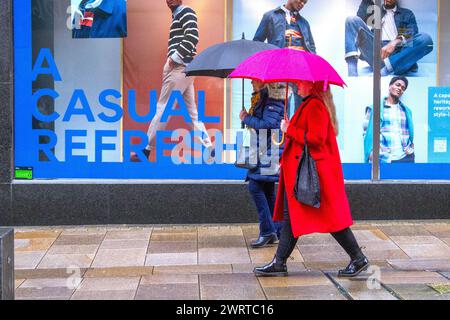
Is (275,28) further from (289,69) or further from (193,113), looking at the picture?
(289,69)

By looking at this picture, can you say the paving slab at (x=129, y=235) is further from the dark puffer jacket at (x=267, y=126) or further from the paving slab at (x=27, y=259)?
the dark puffer jacket at (x=267, y=126)

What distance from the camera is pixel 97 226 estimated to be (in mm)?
8602

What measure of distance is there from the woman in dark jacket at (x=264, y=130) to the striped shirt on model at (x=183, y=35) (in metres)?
1.95

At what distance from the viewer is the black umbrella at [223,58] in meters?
7.20

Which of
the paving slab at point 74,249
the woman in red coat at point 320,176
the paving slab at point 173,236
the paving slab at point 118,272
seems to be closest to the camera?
the woman in red coat at point 320,176

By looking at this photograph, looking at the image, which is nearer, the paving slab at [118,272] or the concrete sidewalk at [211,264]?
the concrete sidewalk at [211,264]

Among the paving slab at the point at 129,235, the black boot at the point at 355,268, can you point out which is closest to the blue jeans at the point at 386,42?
the paving slab at the point at 129,235

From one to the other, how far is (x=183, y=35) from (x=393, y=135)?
2.82 m

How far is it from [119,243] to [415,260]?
3031 mm

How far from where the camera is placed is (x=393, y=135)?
354 inches

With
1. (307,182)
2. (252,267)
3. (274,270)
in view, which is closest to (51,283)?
(252,267)

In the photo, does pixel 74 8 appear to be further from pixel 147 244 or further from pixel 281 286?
pixel 281 286

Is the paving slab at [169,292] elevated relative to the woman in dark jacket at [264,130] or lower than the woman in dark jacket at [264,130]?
lower

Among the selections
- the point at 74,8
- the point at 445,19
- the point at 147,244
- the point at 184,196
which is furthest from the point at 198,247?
the point at 445,19
